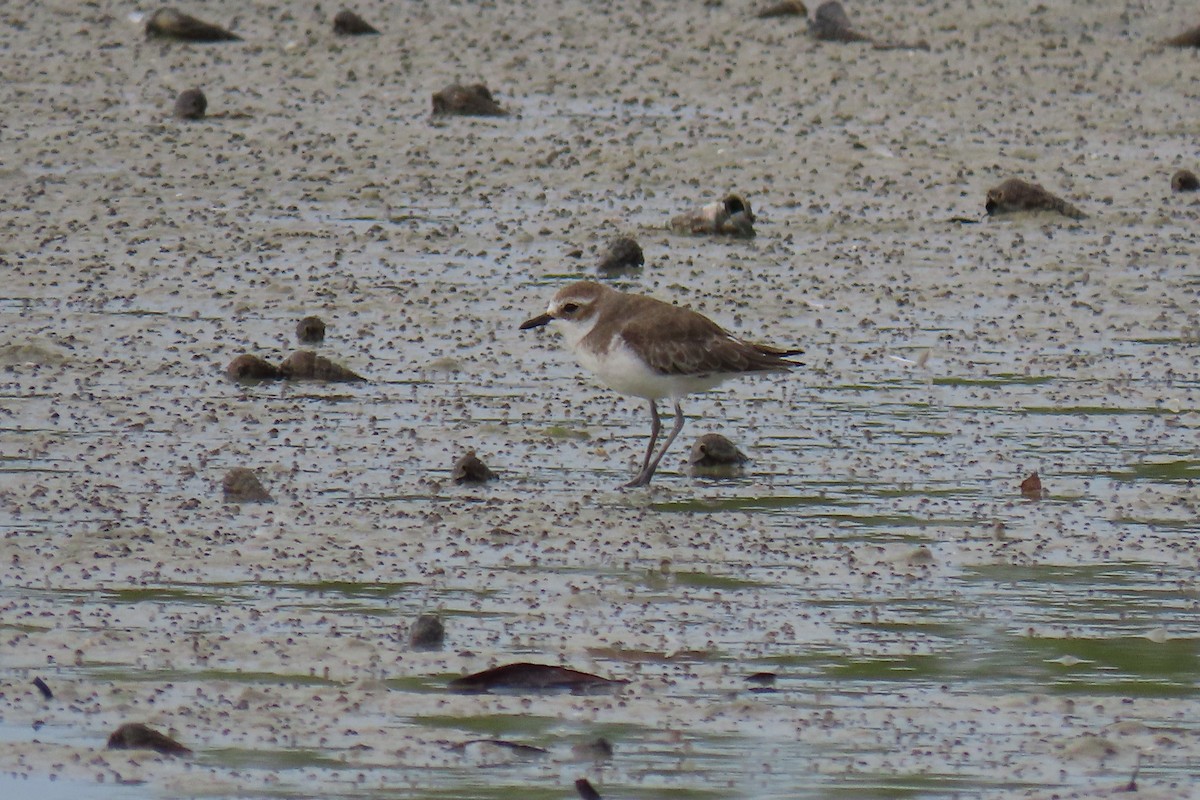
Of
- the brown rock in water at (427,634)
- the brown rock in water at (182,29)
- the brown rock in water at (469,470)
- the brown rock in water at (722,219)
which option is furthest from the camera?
the brown rock in water at (182,29)

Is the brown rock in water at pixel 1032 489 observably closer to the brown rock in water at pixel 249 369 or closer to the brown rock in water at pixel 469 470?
the brown rock in water at pixel 469 470

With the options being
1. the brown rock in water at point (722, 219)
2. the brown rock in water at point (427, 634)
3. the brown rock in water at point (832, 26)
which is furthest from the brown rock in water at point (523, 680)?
the brown rock in water at point (832, 26)

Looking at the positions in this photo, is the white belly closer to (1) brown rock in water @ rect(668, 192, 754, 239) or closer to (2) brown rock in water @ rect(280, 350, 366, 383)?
(2) brown rock in water @ rect(280, 350, 366, 383)

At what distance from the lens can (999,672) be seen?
20.7 ft

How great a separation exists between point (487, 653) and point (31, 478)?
241 cm

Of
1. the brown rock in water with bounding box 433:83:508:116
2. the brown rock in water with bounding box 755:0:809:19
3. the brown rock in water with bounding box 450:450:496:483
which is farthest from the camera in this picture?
Answer: the brown rock in water with bounding box 755:0:809:19

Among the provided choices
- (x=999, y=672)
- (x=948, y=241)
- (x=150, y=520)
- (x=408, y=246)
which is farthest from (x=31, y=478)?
(x=948, y=241)

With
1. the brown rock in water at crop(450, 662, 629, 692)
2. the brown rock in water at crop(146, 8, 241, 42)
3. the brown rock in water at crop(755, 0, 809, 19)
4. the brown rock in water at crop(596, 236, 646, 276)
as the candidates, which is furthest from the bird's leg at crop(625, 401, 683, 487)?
the brown rock in water at crop(755, 0, 809, 19)

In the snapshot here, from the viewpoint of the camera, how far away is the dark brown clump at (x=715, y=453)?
8570 millimetres

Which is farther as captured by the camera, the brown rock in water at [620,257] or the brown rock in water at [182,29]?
the brown rock in water at [182,29]

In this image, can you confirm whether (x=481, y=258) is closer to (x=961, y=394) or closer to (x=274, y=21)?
(x=961, y=394)

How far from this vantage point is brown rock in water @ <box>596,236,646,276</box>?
11539 millimetres

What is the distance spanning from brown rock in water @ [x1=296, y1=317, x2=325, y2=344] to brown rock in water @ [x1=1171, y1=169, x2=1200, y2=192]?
18.9 ft

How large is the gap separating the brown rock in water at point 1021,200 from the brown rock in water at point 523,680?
24.0 feet
